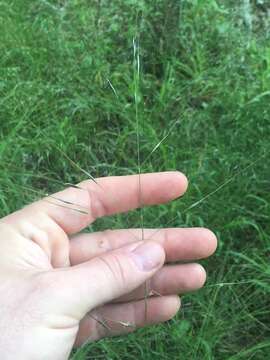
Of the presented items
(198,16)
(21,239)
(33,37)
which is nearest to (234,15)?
(198,16)

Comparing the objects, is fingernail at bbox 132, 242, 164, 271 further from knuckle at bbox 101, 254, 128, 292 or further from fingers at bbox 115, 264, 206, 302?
fingers at bbox 115, 264, 206, 302

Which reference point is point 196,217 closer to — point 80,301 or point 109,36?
point 80,301

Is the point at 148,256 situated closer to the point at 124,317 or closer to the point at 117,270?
the point at 117,270

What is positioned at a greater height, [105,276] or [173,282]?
[105,276]

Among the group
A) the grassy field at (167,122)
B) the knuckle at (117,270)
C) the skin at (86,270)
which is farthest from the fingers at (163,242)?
the knuckle at (117,270)

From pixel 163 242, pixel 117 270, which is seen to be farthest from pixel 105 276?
pixel 163 242
